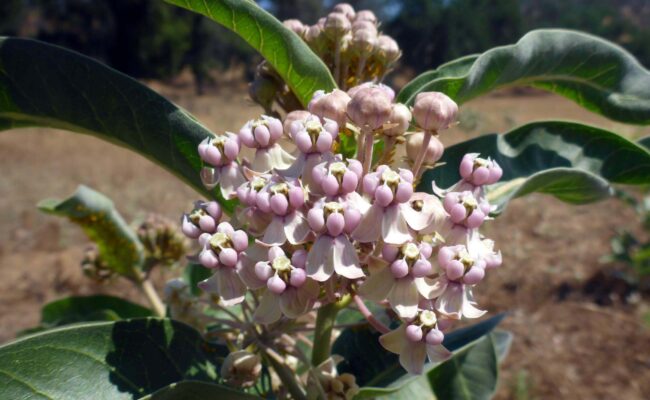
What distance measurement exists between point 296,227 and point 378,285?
123mm

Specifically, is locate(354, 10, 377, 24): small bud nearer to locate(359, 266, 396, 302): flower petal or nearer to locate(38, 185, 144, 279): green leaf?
locate(359, 266, 396, 302): flower petal

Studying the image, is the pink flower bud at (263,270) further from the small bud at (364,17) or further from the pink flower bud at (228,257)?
the small bud at (364,17)

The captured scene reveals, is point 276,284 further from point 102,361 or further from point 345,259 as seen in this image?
point 102,361

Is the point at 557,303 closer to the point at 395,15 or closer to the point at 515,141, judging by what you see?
the point at 515,141

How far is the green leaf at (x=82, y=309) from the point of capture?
1.56 m

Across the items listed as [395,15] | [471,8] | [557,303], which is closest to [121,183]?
[557,303]

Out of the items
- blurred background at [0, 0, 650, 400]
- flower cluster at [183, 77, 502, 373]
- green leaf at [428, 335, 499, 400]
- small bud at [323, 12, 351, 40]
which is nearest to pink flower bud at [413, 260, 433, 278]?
flower cluster at [183, 77, 502, 373]

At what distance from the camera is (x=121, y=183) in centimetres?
746

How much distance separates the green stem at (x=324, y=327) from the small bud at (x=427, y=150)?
244mm

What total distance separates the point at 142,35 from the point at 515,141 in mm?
16608

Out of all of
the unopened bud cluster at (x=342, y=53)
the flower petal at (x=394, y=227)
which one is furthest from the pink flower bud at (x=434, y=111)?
the unopened bud cluster at (x=342, y=53)

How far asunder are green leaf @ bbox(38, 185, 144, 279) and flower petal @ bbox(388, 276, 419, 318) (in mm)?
838

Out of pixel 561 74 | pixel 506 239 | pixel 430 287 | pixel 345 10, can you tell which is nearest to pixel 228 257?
pixel 430 287

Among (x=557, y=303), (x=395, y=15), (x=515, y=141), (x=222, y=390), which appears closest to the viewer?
(x=222, y=390)
